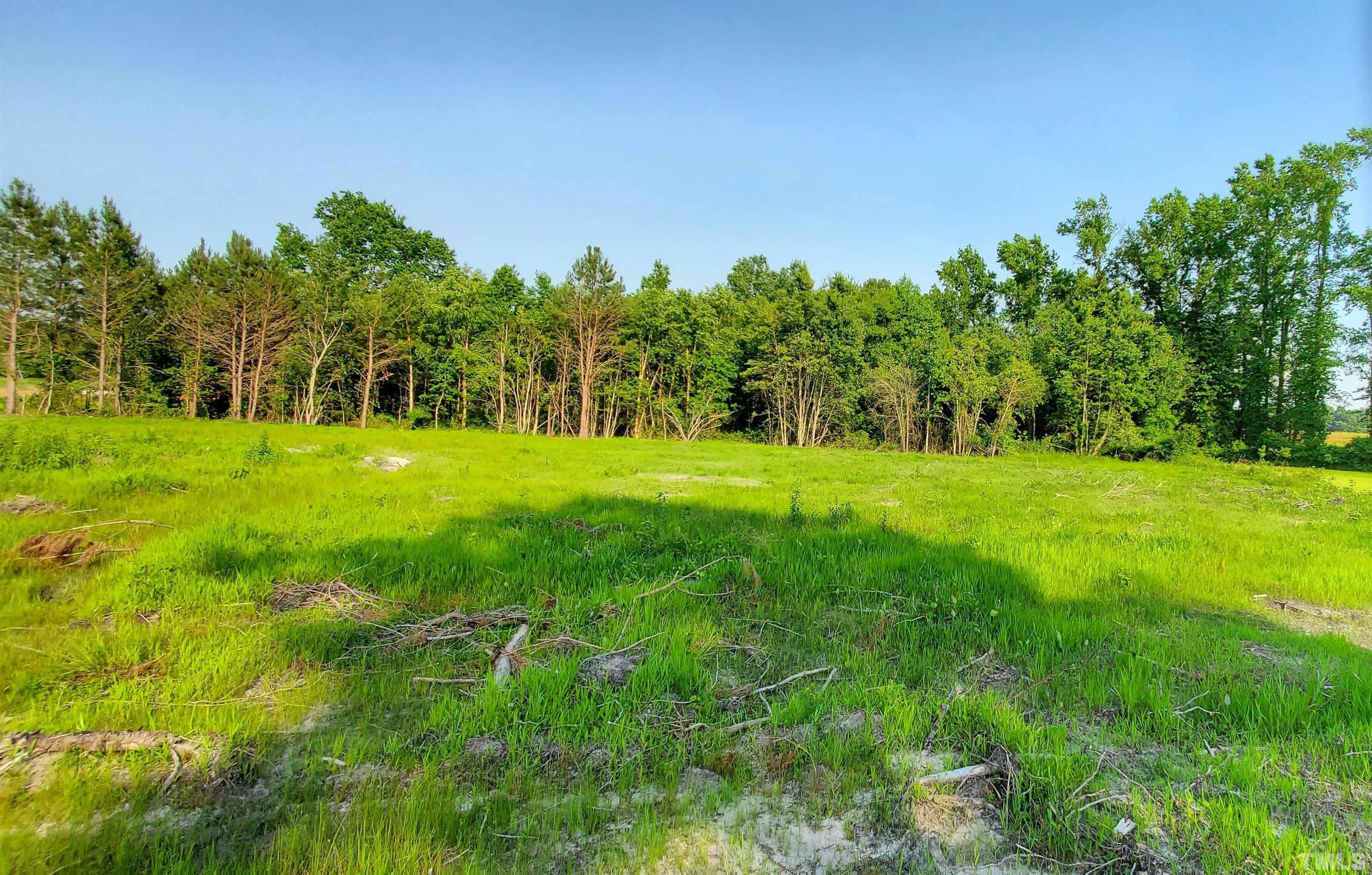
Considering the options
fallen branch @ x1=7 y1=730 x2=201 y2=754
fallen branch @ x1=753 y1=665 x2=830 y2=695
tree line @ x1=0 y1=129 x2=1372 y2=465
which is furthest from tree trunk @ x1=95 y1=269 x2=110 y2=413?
fallen branch @ x1=753 y1=665 x2=830 y2=695

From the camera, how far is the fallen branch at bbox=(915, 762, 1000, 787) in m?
2.52

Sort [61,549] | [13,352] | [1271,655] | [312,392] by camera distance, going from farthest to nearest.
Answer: [312,392], [13,352], [61,549], [1271,655]

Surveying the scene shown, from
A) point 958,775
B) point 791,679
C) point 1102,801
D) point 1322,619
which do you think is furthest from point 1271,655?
point 791,679

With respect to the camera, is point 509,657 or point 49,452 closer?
point 509,657

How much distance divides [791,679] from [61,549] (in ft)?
22.4

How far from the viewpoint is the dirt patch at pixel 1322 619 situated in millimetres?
4801

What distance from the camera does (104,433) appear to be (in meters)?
16.7

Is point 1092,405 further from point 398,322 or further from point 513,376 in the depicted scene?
point 398,322

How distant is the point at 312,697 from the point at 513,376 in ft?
153

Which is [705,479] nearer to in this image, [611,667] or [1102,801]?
[611,667]

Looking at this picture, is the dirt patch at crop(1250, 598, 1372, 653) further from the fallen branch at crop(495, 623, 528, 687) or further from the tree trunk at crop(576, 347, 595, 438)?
the tree trunk at crop(576, 347, 595, 438)

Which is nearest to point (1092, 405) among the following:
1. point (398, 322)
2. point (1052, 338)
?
point (1052, 338)

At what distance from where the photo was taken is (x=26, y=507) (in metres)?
6.93

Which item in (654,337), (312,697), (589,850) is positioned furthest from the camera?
(654,337)
